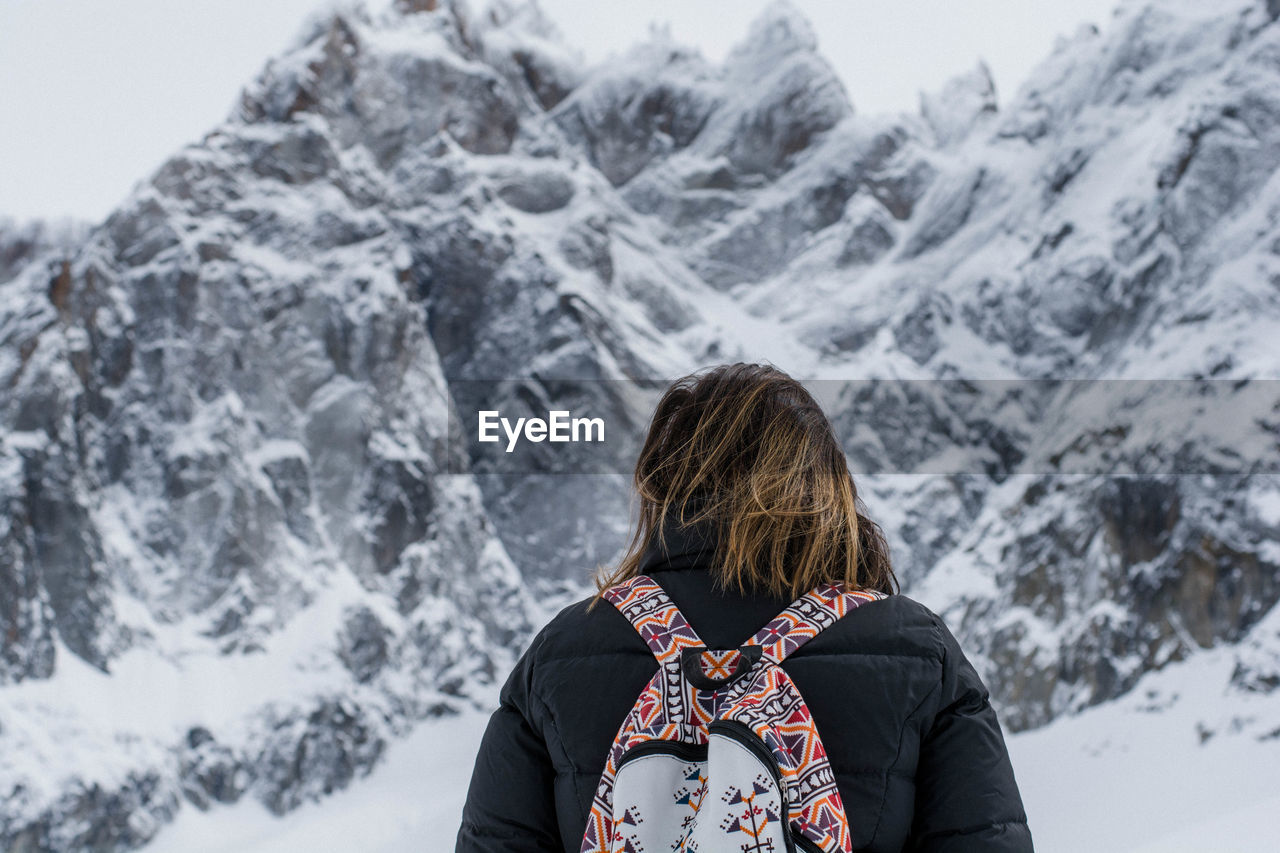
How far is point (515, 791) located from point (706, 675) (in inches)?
18.8

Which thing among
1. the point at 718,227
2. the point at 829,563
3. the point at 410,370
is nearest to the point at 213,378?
the point at 410,370

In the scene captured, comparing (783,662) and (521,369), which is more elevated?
(521,369)

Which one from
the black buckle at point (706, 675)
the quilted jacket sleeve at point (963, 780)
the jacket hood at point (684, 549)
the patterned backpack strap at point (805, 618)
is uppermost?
the jacket hood at point (684, 549)

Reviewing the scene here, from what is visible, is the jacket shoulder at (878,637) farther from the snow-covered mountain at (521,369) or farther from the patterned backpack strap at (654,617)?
the snow-covered mountain at (521,369)

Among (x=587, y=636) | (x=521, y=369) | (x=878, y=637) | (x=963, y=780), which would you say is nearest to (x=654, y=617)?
(x=587, y=636)

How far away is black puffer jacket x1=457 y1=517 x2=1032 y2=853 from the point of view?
1.80m

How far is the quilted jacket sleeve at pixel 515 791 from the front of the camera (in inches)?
78.4

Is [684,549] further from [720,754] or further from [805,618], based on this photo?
[720,754]

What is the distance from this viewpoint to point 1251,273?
51.0m

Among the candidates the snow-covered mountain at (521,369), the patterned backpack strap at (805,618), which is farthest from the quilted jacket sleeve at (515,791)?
the snow-covered mountain at (521,369)

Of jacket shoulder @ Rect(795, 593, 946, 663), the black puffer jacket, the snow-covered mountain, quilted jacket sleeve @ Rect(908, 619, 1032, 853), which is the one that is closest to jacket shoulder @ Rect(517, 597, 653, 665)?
the black puffer jacket

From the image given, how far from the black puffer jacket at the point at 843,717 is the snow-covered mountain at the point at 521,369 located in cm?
4736

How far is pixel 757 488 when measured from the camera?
1964 millimetres

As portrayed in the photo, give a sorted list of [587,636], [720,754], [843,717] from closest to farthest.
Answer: [720,754]
[843,717]
[587,636]
